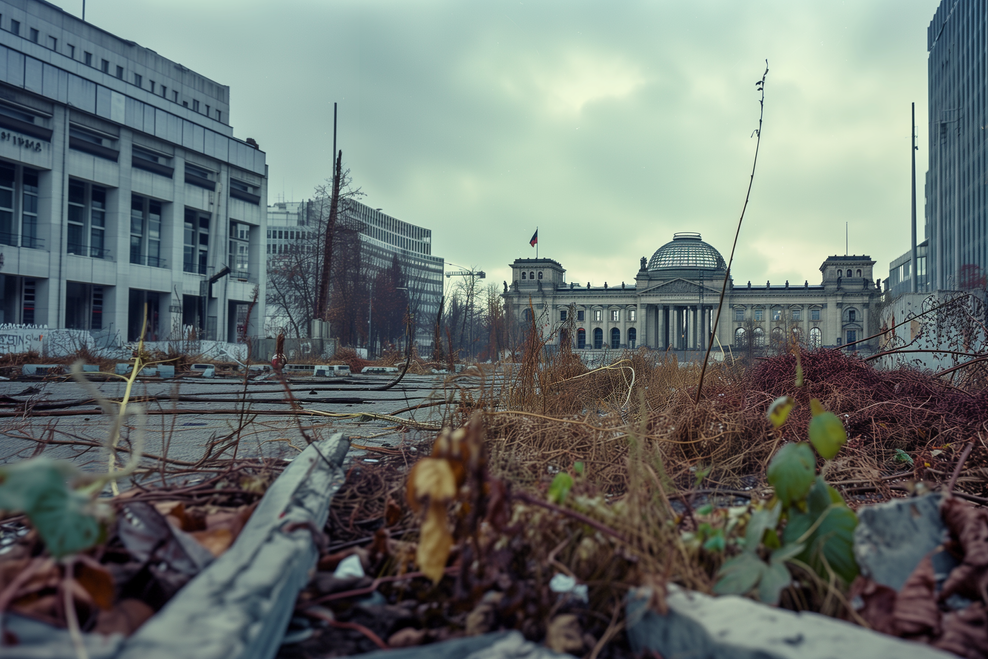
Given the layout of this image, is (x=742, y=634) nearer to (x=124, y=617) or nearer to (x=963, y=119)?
(x=124, y=617)

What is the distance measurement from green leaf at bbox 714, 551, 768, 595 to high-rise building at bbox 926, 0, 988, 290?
5859 cm

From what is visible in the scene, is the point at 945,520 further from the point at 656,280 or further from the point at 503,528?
the point at 656,280

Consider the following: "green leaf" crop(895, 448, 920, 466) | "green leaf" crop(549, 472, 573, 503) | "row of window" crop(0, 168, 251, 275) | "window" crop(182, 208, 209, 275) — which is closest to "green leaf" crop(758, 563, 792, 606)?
"green leaf" crop(549, 472, 573, 503)

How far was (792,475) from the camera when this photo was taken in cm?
148

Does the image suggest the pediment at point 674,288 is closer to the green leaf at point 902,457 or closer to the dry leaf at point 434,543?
the green leaf at point 902,457

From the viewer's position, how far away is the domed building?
3248 inches

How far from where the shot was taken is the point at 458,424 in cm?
386

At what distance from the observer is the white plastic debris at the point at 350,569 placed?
1693mm

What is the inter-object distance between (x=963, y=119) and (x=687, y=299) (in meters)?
37.6

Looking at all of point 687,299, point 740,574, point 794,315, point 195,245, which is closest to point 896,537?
point 740,574

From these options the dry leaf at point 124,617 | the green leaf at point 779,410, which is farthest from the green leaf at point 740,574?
the dry leaf at point 124,617

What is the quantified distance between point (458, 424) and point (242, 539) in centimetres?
236

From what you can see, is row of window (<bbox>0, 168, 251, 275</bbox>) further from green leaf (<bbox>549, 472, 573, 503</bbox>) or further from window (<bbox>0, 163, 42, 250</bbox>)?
green leaf (<bbox>549, 472, 573, 503</bbox>)

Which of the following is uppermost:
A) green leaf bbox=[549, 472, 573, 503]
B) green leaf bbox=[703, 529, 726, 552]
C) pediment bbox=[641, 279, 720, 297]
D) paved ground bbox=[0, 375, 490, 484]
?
pediment bbox=[641, 279, 720, 297]
